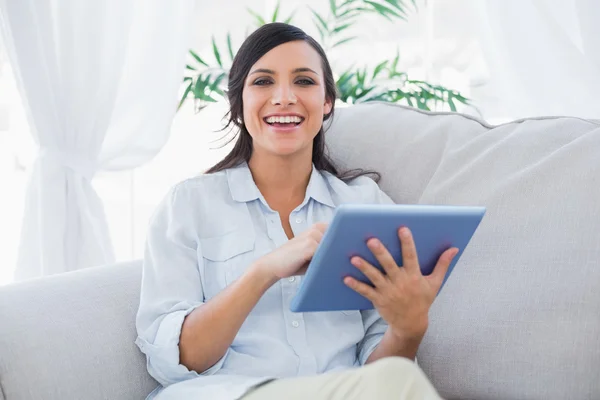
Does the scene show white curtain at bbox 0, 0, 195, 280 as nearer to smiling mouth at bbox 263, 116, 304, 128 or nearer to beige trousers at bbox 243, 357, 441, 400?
smiling mouth at bbox 263, 116, 304, 128

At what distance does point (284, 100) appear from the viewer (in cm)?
160

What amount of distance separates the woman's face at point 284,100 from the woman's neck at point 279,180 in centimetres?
4

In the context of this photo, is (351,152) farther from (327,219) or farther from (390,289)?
(390,289)

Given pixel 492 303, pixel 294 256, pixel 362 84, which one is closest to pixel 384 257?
pixel 294 256

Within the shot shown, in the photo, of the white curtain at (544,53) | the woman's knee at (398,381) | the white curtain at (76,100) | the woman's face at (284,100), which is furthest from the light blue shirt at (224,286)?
the white curtain at (544,53)

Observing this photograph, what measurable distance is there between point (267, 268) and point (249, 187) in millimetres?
301

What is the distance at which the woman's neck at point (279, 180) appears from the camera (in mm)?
1700

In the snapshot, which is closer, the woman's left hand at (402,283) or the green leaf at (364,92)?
the woman's left hand at (402,283)

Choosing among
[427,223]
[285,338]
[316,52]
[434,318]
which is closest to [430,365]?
[434,318]

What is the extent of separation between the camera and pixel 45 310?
142 centimetres

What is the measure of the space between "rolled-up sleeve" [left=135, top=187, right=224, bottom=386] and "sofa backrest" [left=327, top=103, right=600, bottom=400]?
1.51 feet

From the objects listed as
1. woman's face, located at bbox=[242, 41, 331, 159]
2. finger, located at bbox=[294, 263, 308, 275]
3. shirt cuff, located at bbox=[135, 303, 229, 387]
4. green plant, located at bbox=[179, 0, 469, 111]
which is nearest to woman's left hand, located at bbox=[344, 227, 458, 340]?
finger, located at bbox=[294, 263, 308, 275]

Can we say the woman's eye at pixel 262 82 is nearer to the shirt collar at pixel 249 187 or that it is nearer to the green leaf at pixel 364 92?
the shirt collar at pixel 249 187

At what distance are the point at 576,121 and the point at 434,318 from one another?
0.51 metres
